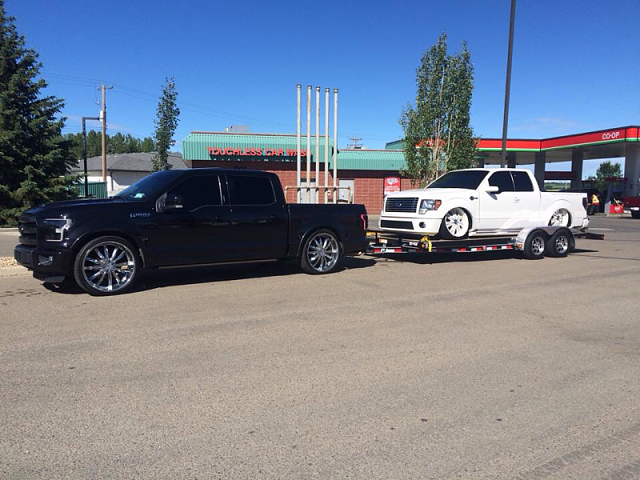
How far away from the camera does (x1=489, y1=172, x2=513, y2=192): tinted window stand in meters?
11.5

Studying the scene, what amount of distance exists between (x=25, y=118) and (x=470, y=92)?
56.5ft

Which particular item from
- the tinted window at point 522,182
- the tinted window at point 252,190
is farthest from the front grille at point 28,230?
the tinted window at point 522,182

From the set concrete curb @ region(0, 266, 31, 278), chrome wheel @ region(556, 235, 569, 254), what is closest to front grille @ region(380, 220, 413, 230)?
chrome wheel @ region(556, 235, 569, 254)

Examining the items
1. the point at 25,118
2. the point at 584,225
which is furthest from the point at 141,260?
the point at 25,118

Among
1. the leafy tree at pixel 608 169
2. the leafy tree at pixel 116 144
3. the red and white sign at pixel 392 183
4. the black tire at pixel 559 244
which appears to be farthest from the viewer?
the leafy tree at pixel 608 169

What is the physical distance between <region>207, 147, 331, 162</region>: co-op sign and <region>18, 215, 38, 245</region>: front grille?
846 inches

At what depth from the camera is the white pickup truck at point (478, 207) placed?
10672mm

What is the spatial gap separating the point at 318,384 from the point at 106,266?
4.48 metres

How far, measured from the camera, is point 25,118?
20.4 meters

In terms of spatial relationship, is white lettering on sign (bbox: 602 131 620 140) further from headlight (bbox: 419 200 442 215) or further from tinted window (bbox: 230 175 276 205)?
tinted window (bbox: 230 175 276 205)

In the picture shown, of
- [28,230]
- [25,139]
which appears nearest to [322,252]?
[28,230]

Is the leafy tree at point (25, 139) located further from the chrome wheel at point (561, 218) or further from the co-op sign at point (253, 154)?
the chrome wheel at point (561, 218)

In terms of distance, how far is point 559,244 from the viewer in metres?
12.5

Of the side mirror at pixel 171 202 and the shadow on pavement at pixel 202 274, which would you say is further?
the shadow on pavement at pixel 202 274
